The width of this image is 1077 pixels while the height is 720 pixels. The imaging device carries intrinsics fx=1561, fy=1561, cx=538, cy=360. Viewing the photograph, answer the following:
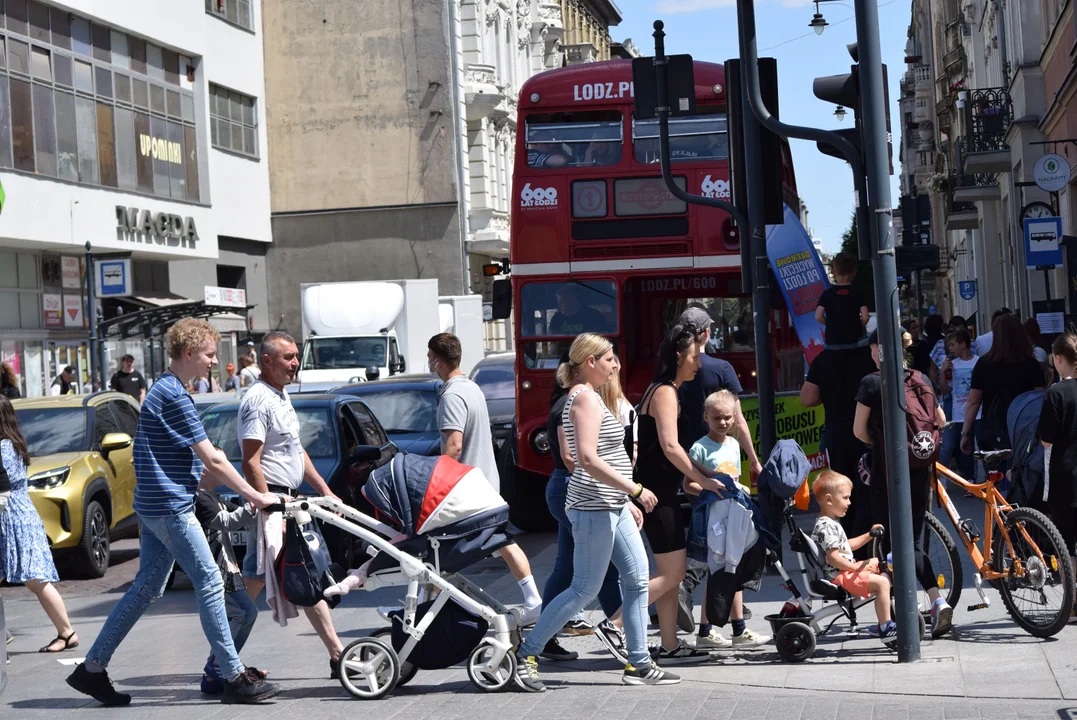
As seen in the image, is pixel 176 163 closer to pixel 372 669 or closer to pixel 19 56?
pixel 19 56

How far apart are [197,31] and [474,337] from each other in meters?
10.7

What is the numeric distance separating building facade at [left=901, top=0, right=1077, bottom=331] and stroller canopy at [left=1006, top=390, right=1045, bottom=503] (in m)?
3.70

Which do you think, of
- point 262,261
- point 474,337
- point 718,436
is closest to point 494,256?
point 262,261

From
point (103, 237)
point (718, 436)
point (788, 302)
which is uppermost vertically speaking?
point (103, 237)

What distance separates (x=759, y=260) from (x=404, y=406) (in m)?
7.18

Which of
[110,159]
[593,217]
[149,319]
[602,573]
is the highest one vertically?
[110,159]

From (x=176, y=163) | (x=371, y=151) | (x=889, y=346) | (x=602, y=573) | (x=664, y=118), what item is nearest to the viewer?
(x=602, y=573)

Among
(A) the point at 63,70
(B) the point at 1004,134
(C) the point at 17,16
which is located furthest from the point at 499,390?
(A) the point at 63,70

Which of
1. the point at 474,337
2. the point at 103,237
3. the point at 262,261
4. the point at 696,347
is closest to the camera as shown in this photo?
the point at 696,347

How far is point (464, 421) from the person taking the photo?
29.7ft

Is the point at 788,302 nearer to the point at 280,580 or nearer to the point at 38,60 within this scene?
the point at 280,580

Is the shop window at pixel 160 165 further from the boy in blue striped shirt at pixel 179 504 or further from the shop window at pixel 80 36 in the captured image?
the boy in blue striped shirt at pixel 179 504

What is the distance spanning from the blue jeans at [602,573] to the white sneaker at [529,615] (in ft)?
1.67

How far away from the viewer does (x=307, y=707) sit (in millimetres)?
7434
